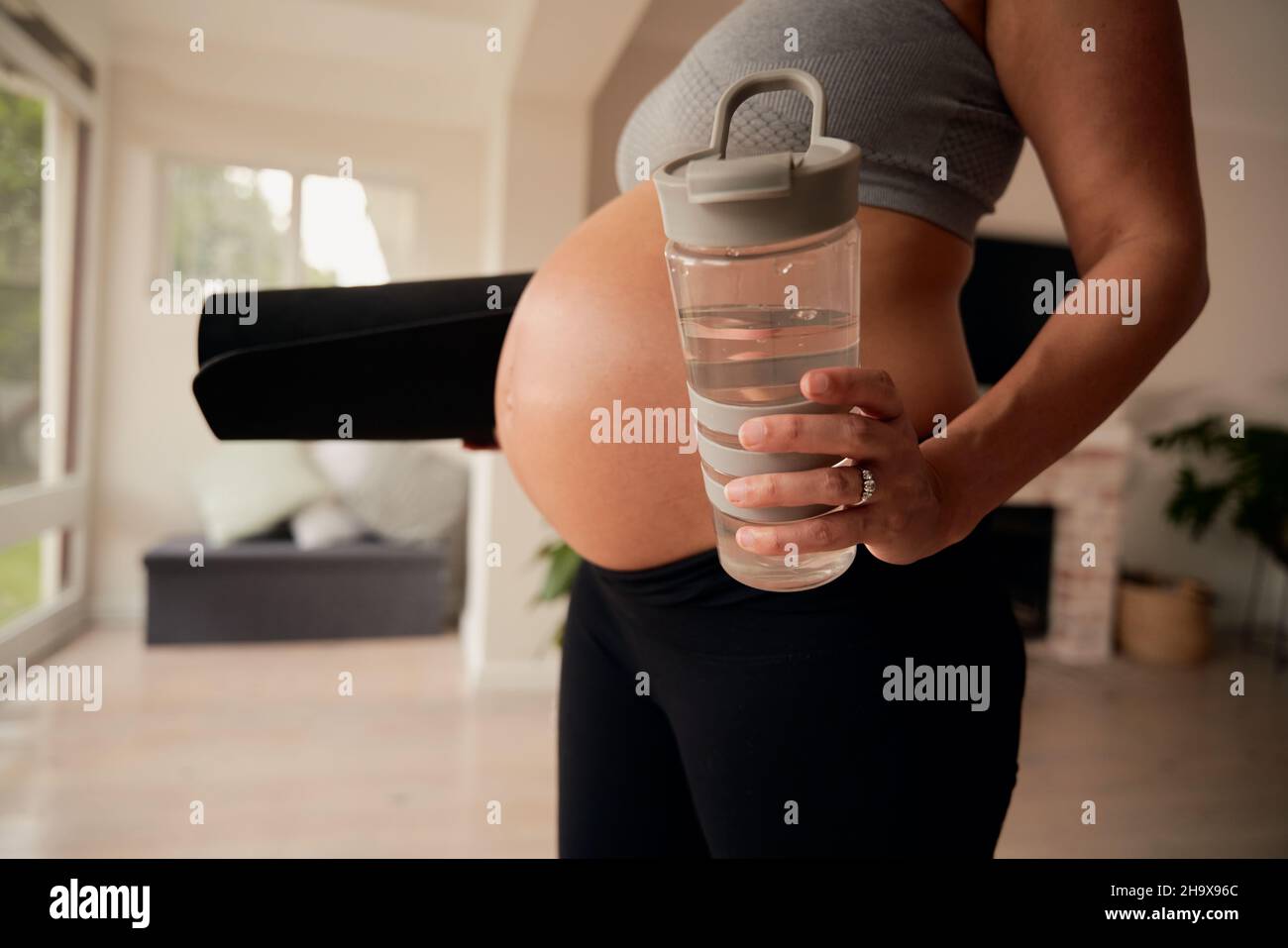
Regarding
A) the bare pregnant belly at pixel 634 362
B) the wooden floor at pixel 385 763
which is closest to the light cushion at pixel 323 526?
the wooden floor at pixel 385 763

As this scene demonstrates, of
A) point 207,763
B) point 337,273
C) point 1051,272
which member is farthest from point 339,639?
point 1051,272

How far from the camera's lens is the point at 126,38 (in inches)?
150

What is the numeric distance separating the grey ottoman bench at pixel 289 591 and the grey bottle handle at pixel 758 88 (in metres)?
3.58

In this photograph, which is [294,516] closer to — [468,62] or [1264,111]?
[468,62]

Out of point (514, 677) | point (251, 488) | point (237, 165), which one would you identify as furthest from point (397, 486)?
point (237, 165)

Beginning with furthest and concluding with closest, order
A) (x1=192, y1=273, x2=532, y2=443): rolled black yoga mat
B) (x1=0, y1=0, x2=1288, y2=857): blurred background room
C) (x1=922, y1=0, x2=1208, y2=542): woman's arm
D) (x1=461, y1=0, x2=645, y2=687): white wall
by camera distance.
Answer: (x1=461, y1=0, x2=645, y2=687): white wall → (x1=0, y1=0, x2=1288, y2=857): blurred background room → (x1=192, y1=273, x2=532, y2=443): rolled black yoga mat → (x1=922, y1=0, x2=1208, y2=542): woman's arm

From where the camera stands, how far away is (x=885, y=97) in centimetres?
49

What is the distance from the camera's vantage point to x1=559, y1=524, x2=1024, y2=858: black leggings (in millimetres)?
480

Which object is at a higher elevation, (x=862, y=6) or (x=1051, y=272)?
(x=1051, y=272)

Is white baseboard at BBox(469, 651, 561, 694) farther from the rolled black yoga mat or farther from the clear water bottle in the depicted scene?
the clear water bottle

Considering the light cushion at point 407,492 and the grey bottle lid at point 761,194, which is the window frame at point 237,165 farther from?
the grey bottle lid at point 761,194

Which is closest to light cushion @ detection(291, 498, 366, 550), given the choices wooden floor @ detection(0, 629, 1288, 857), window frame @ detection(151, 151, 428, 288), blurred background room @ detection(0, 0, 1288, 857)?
blurred background room @ detection(0, 0, 1288, 857)

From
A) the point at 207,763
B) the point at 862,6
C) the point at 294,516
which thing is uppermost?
the point at 862,6
